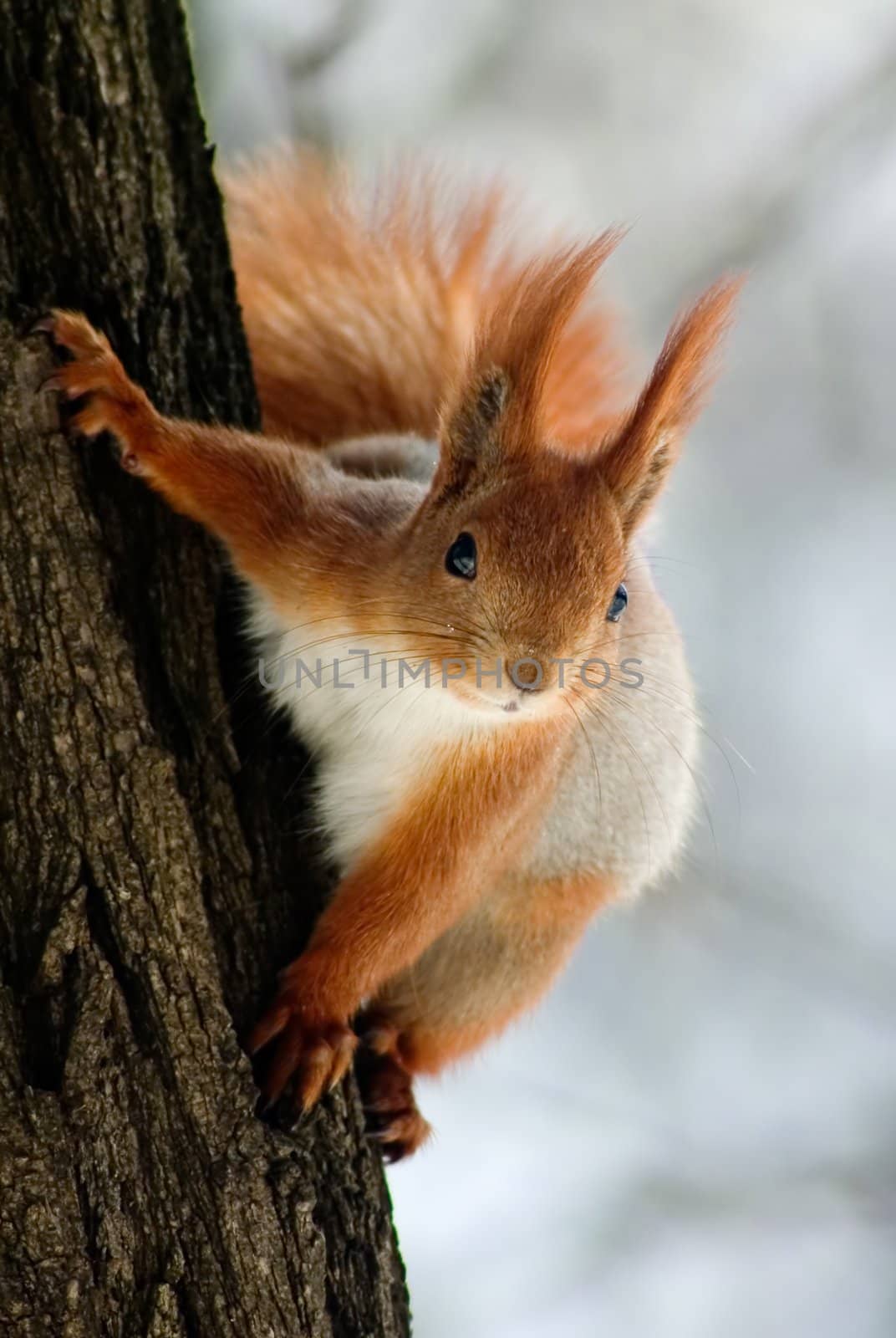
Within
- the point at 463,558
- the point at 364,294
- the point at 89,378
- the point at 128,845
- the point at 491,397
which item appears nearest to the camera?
the point at 128,845

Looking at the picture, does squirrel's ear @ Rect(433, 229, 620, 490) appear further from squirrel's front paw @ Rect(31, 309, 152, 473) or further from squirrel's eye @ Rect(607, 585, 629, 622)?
squirrel's front paw @ Rect(31, 309, 152, 473)

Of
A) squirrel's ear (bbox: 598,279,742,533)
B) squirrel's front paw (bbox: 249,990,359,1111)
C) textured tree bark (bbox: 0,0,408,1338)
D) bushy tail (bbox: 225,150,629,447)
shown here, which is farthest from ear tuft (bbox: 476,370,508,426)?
squirrel's front paw (bbox: 249,990,359,1111)

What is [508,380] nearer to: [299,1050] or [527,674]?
[527,674]

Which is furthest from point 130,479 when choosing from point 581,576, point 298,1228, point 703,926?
point 703,926

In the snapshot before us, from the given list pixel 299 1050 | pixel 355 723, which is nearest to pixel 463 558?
pixel 355 723

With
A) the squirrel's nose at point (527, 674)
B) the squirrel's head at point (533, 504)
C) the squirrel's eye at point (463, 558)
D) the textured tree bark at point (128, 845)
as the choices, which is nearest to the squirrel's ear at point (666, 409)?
the squirrel's head at point (533, 504)

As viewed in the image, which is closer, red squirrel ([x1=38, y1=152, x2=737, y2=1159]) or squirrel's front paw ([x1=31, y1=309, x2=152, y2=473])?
squirrel's front paw ([x1=31, y1=309, x2=152, y2=473])
